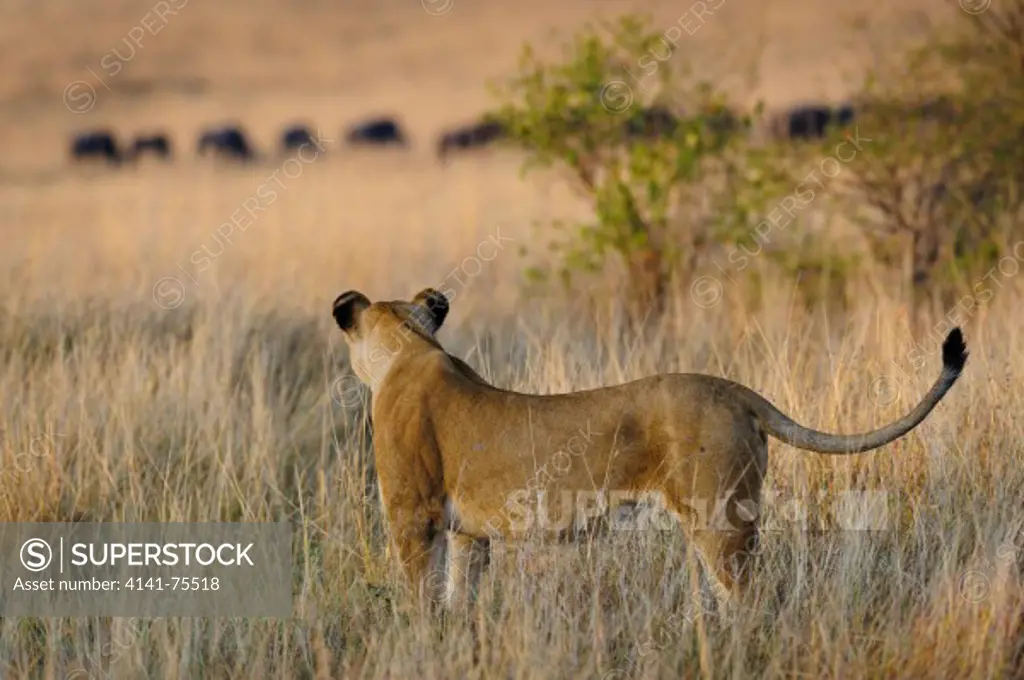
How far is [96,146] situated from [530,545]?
34089mm

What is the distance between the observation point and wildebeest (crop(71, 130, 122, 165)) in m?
36.6

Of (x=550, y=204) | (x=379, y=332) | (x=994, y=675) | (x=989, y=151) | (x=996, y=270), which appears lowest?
(x=994, y=675)

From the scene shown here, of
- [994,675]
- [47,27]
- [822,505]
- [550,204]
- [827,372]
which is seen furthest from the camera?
[47,27]

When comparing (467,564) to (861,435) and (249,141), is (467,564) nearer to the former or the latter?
Answer: (861,435)

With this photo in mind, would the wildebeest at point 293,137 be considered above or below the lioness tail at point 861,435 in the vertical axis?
above

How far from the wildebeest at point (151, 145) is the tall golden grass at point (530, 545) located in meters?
24.7

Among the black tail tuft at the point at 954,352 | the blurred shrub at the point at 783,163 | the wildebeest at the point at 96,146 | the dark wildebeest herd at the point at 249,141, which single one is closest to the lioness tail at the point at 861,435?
the black tail tuft at the point at 954,352

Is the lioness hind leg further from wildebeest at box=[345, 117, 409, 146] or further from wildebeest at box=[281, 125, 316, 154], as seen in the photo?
wildebeest at box=[345, 117, 409, 146]

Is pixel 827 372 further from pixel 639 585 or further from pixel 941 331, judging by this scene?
pixel 639 585

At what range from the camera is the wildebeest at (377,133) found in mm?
41344

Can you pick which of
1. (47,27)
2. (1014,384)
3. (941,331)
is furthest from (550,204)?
(47,27)

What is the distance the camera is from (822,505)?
6.61 m

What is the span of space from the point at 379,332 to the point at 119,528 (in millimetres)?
2023

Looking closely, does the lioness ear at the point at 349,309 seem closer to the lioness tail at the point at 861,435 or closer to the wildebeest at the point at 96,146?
the lioness tail at the point at 861,435
